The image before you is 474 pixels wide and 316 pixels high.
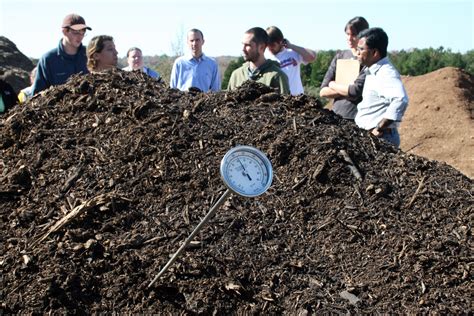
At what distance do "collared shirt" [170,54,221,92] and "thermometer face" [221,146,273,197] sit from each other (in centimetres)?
439

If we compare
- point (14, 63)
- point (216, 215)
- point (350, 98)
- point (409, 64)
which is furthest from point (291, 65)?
point (409, 64)

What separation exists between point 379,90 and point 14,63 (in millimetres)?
13675

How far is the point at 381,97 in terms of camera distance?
5.50m

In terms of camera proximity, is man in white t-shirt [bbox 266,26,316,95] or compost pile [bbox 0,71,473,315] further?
man in white t-shirt [bbox 266,26,316,95]

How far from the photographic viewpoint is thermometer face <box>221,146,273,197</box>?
3.01 meters

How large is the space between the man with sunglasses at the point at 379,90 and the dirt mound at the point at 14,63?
427 inches

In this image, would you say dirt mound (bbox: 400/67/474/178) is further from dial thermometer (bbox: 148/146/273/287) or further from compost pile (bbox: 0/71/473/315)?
dial thermometer (bbox: 148/146/273/287)

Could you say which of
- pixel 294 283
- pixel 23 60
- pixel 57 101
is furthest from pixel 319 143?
pixel 23 60

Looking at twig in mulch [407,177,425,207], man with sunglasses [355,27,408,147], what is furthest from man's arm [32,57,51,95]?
twig in mulch [407,177,425,207]

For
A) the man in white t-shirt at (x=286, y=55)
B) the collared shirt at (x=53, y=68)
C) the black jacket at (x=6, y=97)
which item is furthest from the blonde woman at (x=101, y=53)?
the man in white t-shirt at (x=286, y=55)

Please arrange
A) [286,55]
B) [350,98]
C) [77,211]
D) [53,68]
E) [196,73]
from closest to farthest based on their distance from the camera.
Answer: [77,211] → [350,98] → [53,68] → [286,55] → [196,73]

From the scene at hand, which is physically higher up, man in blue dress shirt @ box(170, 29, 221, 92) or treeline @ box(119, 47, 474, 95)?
man in blue dress shirt @ box(170, 29, 221, 92)

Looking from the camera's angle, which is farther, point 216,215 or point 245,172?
point 216,215

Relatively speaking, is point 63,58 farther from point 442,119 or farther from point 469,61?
point 469,61
